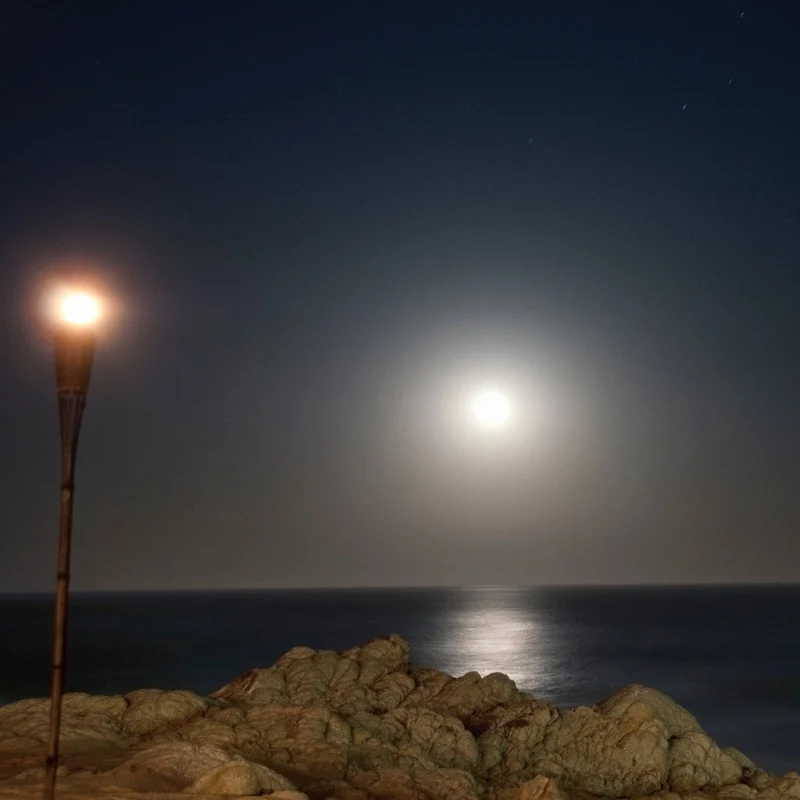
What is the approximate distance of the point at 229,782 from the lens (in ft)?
51.3

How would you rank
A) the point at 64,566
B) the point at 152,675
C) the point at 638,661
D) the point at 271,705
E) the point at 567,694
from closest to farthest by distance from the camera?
the point at 64,566 → the point at 271,705 → the point at 567,694 → the point at 152,675 → the point at 638,661

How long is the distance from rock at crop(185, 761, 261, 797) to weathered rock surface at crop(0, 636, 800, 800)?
0.02 meters

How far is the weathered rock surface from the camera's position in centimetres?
1755

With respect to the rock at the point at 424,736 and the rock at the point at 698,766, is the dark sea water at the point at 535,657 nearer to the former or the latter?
the rock at the point at 698,766

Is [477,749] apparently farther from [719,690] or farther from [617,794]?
[719,690]

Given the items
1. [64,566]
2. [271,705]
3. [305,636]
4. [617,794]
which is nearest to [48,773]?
[64,566]

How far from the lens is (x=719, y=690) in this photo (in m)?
95.1

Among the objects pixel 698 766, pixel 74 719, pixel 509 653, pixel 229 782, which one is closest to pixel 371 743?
pixel 229 782

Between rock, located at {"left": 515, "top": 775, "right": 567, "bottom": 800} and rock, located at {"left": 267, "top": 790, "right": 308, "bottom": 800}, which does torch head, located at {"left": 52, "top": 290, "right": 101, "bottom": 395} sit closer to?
rock, located at {"left": 267, "top": 790, "right": 308, "bottom": 800}

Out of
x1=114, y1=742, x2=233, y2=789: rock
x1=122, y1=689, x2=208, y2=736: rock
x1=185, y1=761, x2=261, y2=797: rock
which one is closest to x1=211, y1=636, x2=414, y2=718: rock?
x1=122, y1=689, x2=208, y2=736: rock

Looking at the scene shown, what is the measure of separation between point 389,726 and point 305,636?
139722 millimetres

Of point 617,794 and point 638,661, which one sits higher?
point 617,794

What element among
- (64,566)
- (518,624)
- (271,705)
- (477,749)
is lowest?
(518,624)

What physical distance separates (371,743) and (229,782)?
688cm
